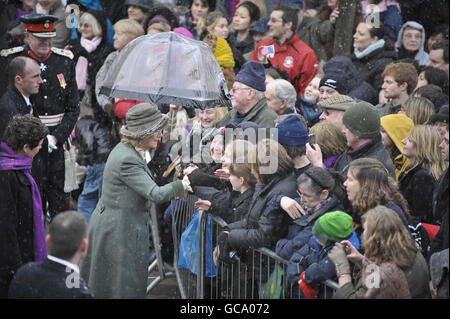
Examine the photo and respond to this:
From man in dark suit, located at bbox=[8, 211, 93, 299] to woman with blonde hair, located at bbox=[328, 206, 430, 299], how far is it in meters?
1.62

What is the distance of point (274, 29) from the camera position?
32.5 feet

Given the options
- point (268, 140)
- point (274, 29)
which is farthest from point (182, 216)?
point (274, 29)

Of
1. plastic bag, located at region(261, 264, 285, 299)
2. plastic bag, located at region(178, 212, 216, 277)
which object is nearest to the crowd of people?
plastic bag, located at region(261, 264, 285, 299)

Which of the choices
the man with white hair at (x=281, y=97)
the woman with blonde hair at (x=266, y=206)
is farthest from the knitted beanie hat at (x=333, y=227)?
the man with white hair at (x=281, y=97)

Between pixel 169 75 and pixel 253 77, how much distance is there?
862 mm

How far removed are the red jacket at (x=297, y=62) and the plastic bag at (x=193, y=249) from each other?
12.1 feet

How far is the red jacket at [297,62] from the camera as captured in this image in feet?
31.7

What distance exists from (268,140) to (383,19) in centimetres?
526

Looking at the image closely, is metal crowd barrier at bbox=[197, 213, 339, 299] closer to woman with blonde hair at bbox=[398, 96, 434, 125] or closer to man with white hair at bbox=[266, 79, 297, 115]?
man with white hair at bbox=[266, 79, 297, 115]

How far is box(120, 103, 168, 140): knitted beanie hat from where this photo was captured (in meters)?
6.05

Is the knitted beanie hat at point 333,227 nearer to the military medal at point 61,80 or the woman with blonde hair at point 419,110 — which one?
the woman with blonde hair at point 419,110

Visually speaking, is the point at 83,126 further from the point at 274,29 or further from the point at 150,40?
the point at 274,29

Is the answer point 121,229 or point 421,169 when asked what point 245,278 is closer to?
point 121,229
